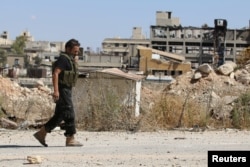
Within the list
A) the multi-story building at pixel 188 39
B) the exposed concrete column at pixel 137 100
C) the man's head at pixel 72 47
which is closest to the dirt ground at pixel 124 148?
the exposed concrete column at pixel 137 100

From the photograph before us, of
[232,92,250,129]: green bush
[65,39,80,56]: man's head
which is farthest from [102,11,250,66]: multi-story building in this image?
[65,39,80,56]: man's head

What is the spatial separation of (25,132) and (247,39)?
127246 millimetres

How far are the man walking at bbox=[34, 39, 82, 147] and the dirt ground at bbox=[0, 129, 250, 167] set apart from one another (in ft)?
0.79

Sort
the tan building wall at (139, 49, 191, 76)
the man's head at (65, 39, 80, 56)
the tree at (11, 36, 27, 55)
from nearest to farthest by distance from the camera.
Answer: the man's head at (65, 39, 80, 56), the tan building wall at (139, 49, 191, 76), the tree at (11, 36, 27, 55)

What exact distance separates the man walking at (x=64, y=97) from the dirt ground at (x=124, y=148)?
0.24 meters

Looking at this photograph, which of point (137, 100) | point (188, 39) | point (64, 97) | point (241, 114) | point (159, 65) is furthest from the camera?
point (188, 39)

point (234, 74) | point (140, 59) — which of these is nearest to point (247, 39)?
point (140, 59)

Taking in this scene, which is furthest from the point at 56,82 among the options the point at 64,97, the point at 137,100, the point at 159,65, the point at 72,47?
the point at 159,65

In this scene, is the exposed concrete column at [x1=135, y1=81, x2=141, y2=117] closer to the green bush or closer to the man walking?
the green bush

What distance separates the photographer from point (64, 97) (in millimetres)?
10891

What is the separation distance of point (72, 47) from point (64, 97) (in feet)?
2.93

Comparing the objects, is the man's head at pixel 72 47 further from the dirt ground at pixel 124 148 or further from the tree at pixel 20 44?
the tree at pixel 20 44

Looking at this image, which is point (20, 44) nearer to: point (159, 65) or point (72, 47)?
point (159, 65)

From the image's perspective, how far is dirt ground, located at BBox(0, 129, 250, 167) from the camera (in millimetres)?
9336
